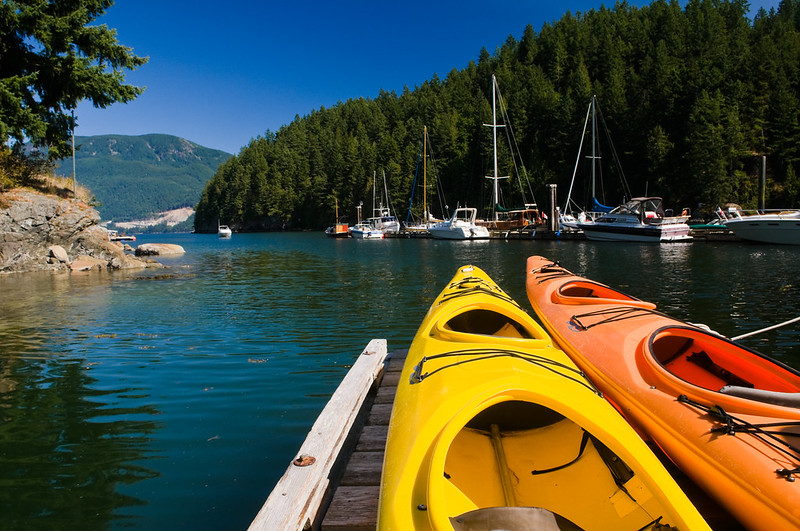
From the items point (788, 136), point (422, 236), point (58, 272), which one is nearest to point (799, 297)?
point (58, 272)

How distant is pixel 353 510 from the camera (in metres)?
3.09

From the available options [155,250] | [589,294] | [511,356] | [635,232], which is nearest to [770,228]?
[635,232]

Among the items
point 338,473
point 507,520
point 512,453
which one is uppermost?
point 507,520

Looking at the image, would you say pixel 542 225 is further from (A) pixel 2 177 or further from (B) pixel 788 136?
(A) pixel 2 177

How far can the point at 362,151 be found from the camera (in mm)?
94688

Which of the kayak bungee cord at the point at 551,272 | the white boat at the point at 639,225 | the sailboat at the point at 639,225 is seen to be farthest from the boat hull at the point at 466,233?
the kayak bungee cord at the point at 551,272

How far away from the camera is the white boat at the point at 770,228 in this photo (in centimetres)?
2786

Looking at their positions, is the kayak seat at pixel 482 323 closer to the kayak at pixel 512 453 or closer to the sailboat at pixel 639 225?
the kayak at pixel 512 453

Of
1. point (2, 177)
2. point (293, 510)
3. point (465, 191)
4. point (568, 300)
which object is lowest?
point (293, 510)

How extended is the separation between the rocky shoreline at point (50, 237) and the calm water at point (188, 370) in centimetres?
366

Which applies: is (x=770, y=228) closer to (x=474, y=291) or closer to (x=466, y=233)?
(x=466, y=233)

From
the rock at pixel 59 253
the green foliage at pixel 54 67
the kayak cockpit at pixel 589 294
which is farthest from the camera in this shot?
the rock at pixel 59 253

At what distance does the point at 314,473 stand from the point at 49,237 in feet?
83.9

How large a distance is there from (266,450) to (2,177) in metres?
23.1
